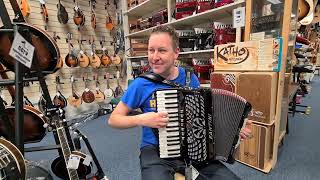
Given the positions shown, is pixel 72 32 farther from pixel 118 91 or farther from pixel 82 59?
pixel 118 91

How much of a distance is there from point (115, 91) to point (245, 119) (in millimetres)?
3677

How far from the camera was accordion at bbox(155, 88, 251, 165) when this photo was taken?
3.82ft

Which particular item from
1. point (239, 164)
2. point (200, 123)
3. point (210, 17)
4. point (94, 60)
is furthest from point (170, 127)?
→ point (94, 60)

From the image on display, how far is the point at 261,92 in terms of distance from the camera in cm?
189

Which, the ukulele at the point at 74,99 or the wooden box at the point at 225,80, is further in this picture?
the ukulele at the point at 74,99

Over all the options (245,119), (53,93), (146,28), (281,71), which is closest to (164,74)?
(245,119)

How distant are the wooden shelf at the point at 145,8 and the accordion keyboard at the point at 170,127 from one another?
300cm

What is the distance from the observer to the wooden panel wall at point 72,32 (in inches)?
142

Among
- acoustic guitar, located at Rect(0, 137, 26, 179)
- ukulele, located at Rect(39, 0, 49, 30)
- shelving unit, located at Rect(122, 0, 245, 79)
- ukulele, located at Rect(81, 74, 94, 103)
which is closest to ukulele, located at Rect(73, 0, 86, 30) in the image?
ukulele, located at Rect(39, 0, 49, 30)

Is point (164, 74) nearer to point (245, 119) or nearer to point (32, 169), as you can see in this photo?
point (245, 119)

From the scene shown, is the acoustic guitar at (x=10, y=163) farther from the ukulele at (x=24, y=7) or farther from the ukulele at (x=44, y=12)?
the ukulele at (x=44, y=12)

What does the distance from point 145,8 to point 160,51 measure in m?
3.10

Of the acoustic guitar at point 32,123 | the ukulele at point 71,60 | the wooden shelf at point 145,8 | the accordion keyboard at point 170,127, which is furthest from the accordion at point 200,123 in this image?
the ukulele at point 71,60

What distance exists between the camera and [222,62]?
2188mm
